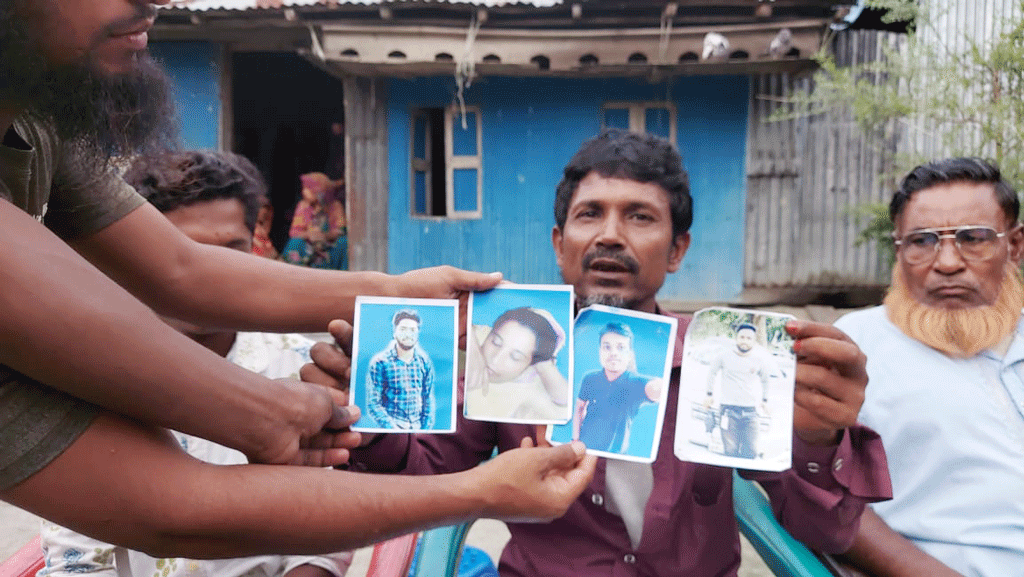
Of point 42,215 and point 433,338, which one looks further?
point 433,338

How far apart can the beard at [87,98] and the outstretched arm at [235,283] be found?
0.54 feet

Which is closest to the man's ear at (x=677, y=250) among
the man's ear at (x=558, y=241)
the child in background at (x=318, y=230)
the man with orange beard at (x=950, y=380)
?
the man's ear at (x=558, y=241)

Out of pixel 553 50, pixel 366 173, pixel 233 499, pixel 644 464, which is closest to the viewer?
pixel 233 499

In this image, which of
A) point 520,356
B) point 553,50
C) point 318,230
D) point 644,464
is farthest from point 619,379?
point 318,230

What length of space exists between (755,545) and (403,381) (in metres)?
1.09

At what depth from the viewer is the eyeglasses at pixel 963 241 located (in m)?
2.27

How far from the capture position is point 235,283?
1638mm

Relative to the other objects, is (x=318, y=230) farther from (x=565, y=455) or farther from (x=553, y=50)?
(x=565, y=455)

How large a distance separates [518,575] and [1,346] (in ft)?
4.24

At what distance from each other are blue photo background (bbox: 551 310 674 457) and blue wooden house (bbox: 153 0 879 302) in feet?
19.4

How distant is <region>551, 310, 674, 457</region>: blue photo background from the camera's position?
1512 mm

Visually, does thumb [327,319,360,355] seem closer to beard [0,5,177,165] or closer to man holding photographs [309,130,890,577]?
man holding photographs [309,130,890,577]

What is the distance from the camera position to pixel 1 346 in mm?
902

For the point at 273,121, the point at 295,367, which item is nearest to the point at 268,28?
the point at 273,121
